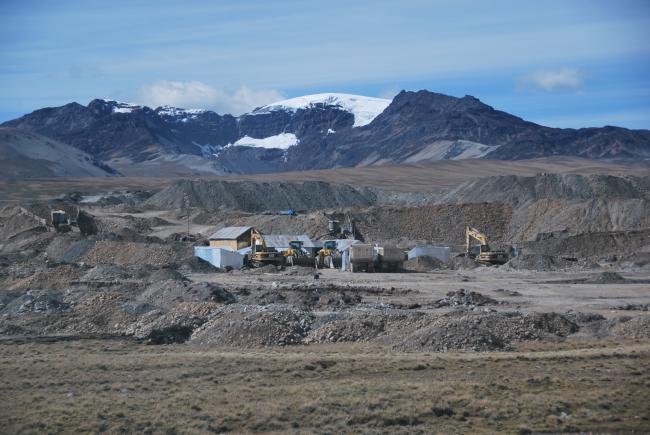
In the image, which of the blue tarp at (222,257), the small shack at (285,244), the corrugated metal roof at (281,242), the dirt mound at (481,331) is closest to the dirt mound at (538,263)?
the small shack at (285,244)

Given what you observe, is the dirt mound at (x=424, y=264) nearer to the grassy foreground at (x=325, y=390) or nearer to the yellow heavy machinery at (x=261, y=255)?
the yellow heavy machinery at (x=261, y=255)

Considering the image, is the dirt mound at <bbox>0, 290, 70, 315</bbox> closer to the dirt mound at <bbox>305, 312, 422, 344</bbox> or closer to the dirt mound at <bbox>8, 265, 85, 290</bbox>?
the dirt mound at <bbox>8, 265, 85, 290</bbox>

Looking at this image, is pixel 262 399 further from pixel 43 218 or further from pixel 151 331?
pixel 43 218

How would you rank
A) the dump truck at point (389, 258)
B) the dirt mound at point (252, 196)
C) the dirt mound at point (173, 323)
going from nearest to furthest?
the dirt mound at point (173, 323) → the dump truck at point (389, 258) → the dirt mound at point (252, 196)

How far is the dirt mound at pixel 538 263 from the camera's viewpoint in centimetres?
4934

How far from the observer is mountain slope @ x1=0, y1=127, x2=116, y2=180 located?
165625 millimetres

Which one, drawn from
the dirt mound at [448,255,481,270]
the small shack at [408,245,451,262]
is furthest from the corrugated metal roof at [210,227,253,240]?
the dirt mound at [448,255,481,270]

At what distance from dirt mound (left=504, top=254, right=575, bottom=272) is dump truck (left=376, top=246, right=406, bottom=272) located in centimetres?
611

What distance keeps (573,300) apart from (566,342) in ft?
37.0

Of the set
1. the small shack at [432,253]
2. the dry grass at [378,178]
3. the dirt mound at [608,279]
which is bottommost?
the dirt mound at [608,279]

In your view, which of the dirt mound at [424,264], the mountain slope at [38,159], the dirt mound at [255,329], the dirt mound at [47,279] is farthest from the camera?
the mountain slope at [38,159]

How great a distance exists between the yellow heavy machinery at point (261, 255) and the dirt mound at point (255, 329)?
974 inches

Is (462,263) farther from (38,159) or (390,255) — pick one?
(38,159)

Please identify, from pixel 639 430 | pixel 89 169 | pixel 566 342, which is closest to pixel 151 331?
pixel 566 342
